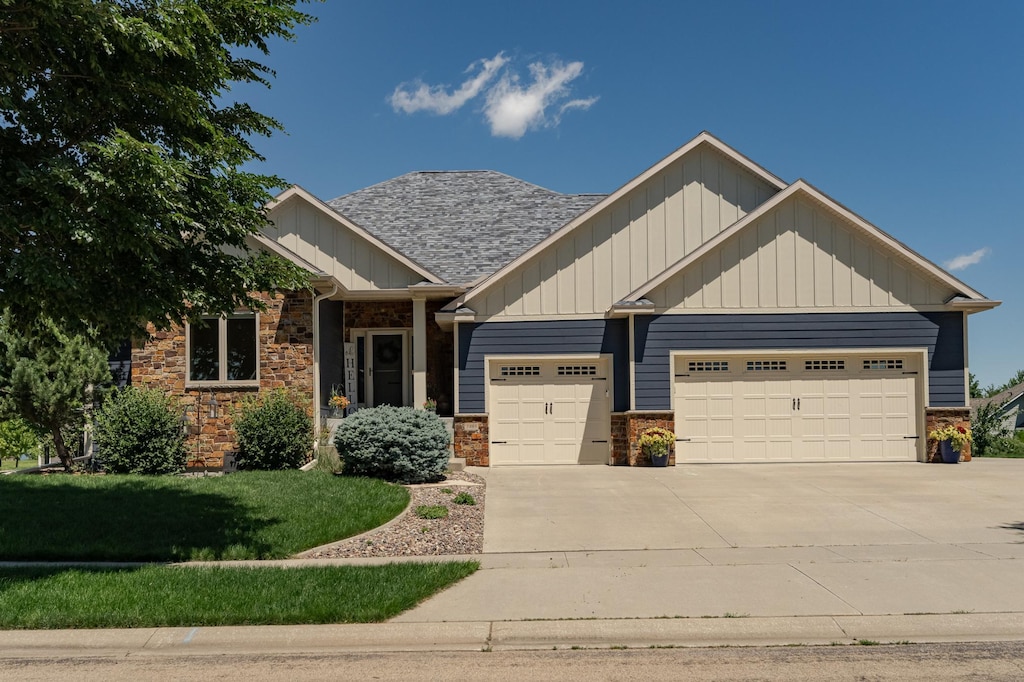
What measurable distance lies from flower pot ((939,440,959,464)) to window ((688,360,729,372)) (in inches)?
187

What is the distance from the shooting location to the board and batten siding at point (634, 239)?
1458 centimetres

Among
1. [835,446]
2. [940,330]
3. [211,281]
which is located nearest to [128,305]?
[211,281]

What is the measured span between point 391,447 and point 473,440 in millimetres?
3235

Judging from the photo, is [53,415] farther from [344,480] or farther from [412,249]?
[412,249]

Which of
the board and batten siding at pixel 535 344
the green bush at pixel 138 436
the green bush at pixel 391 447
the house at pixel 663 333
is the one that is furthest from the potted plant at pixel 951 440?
the green bush at pixel 138 436

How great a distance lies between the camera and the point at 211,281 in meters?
7.34

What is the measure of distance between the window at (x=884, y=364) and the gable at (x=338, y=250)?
33.2 feet

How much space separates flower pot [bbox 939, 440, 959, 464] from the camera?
542 inches

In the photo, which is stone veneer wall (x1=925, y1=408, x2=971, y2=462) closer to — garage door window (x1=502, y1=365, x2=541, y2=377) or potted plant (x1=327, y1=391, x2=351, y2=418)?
garage door window (x1=502, y1=365, x2=541, y2=377)

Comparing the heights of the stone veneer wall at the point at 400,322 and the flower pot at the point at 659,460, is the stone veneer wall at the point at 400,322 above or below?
above

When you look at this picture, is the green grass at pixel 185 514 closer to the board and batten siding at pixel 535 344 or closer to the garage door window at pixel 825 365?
the board and batten siding at pixel 535 344

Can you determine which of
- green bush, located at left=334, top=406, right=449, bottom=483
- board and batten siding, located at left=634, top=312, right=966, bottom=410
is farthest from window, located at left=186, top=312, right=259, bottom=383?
board and batten siding, located at left=634, top=312, right=966, bottom=410

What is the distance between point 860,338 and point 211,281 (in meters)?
12.9

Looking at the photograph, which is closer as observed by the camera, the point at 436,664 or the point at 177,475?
the point at 436,664
